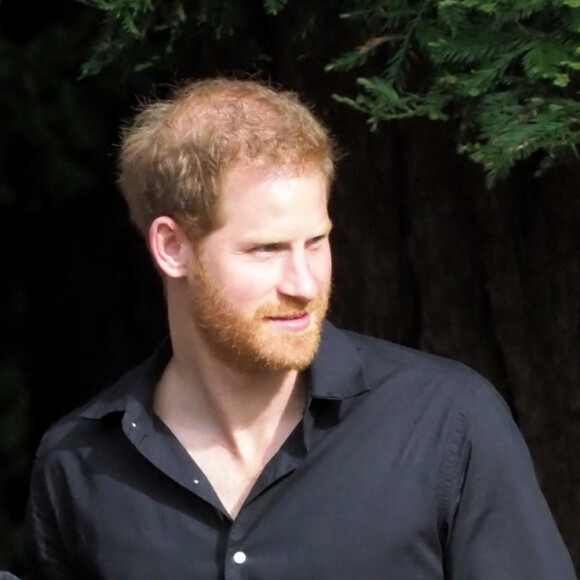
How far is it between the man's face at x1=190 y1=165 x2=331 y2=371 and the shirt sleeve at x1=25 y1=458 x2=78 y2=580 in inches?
19.6

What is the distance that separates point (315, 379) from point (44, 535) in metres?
0.60

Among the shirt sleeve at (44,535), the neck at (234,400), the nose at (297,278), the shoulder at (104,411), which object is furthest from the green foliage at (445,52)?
the shirt sleeve at (44,535)

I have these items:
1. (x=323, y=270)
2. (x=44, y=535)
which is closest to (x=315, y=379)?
(x=323, y=270)

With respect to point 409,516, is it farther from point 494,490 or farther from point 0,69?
point 0,69

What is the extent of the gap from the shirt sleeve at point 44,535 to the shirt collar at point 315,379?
0.54 feet

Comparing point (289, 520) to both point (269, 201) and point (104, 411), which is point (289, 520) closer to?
point (104, 411)

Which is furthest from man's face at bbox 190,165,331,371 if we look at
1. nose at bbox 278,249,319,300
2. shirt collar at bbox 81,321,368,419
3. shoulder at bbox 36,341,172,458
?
shoulder at bbox 36,341,172,458

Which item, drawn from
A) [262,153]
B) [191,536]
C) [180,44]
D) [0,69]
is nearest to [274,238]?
[262,153]

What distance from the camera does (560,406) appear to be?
127 inches

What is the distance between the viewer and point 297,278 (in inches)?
90.5

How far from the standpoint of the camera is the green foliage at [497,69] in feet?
7.73

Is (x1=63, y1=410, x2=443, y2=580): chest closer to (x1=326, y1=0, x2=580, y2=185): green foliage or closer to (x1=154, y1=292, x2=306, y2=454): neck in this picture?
(x1=154, y1=292, x2=306, y2=454): neck

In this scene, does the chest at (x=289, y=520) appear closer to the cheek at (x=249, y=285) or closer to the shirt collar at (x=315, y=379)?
the shirt collar at (x=315, y=379)

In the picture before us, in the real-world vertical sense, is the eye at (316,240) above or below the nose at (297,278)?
above
